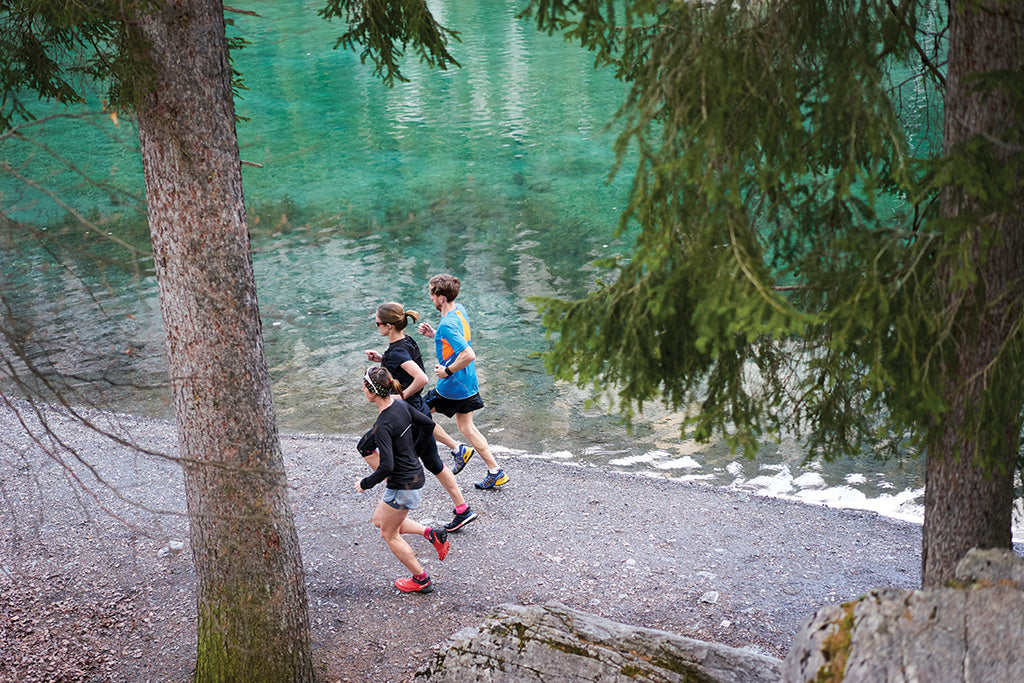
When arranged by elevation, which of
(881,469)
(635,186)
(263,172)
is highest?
(635,186)

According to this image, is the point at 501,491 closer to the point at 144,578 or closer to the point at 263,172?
the point at 144,578

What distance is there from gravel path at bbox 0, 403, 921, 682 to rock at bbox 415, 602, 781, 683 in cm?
125

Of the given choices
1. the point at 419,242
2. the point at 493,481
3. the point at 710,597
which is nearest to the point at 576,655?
the point at 710,597

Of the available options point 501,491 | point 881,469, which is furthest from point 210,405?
point 881,469

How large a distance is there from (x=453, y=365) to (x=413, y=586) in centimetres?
222

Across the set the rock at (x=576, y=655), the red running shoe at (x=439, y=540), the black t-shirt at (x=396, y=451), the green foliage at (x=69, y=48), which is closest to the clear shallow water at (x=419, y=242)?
the green foliage at (x=69, y=48)

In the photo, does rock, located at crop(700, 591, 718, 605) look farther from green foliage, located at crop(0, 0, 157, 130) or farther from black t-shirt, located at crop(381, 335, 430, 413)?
green foliage, located at crop(0, 0, 157, 130)

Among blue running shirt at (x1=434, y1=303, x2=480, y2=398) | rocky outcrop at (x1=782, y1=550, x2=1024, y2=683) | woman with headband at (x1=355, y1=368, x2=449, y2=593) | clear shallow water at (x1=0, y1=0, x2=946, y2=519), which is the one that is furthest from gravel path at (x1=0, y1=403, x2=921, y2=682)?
rocky outcrop at (x1=782, y1=550, x2=1024, y2=683)

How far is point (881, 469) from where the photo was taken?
10578 millimetres

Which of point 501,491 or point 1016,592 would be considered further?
point 501,491

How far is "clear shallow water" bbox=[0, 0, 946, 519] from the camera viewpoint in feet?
37.2

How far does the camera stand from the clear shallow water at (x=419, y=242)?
11.3 metres

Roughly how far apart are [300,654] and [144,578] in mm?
2550

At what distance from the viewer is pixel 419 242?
21.1 m
